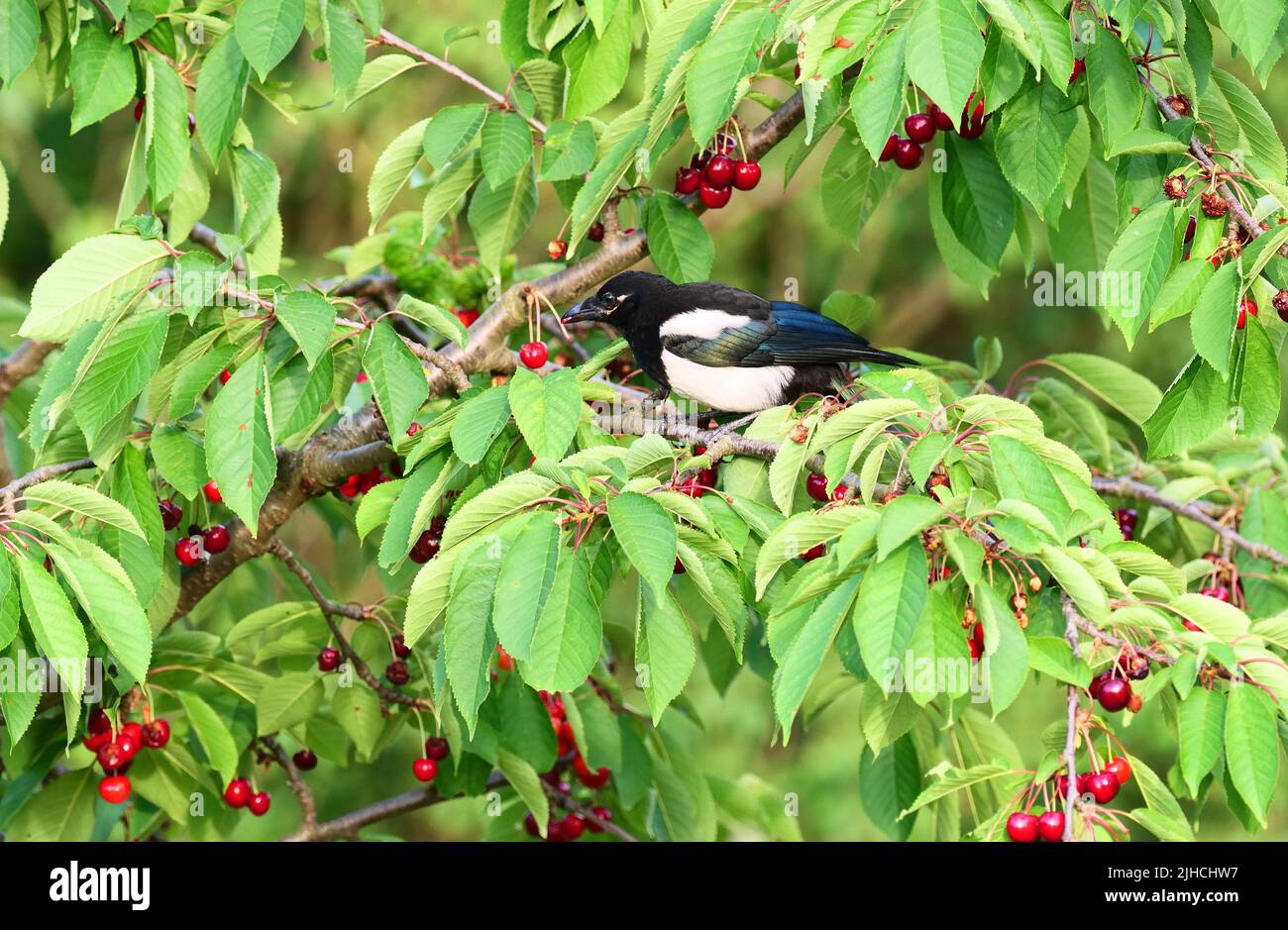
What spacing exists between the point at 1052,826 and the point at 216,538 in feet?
5.92

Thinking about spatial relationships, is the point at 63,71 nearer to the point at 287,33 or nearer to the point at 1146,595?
the point at 287,33

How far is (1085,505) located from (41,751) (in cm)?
224

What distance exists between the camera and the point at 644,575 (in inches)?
74.5

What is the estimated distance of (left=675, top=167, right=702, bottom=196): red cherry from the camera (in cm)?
308

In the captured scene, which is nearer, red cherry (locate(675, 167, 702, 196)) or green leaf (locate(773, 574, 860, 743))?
green leaf (locate(773, 574, 860, 743))

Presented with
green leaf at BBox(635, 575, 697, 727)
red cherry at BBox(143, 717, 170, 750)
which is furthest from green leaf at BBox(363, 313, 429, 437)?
red cherry at BBox(143, 717, 170, 750)

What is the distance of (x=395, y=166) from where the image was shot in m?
3.12

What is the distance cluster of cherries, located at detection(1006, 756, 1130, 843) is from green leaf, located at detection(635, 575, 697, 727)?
1.58ft

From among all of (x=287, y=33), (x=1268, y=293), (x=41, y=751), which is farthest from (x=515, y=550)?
(x=41, y=751)

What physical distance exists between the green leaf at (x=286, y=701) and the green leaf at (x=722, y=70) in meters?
1.47

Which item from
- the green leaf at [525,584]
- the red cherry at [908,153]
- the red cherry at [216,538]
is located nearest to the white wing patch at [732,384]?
the red cherry at [908,153]

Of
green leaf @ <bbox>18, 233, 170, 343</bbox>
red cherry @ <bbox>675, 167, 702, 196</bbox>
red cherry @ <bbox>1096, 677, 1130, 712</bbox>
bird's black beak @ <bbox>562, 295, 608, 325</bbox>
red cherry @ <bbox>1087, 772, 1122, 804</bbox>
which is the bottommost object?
red cherry @ <bbox>1087, 772, 1122, 804</bbox>

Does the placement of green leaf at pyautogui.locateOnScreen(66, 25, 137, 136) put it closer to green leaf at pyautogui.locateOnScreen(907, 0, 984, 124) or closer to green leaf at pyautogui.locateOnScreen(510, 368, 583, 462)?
green leaf at pyautogui.locateOnScreen(510, 368, 583, 462)

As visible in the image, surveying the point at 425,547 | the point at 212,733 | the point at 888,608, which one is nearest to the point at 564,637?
the point at 888,608
